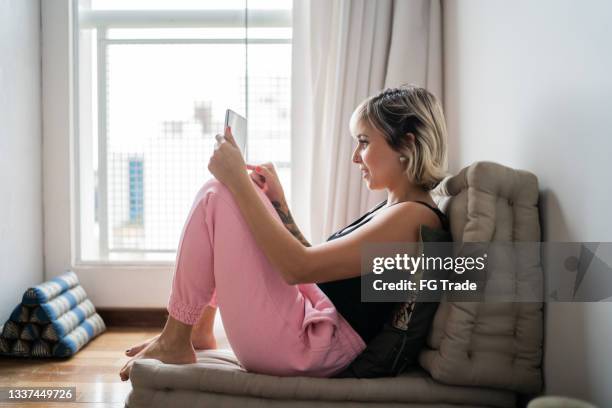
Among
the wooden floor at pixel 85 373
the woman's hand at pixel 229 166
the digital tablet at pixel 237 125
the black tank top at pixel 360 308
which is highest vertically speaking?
the digital tablet at pixel 237 125

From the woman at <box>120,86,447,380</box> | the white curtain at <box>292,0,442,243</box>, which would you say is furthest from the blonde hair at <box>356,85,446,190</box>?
the white curtain at <box>292,0,442,243</box>

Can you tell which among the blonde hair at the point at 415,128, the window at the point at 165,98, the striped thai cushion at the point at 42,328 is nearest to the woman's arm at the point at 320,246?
the blonde hair at the point at 415,128

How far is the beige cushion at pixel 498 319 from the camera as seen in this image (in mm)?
1301

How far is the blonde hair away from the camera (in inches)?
58.6

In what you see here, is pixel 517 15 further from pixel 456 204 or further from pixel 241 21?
pixel 241 21

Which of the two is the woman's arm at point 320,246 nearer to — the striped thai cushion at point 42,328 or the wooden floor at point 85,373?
the wooden floor at point 85,373

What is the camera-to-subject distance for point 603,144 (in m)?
1.04

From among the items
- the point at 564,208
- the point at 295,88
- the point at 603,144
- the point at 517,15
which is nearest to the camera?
the point at 603,144

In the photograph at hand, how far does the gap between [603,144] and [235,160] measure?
0.82 meters

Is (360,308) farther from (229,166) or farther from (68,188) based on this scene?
(68,188)

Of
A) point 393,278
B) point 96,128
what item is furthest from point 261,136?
point 393,278

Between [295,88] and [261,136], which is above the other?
[295,88]

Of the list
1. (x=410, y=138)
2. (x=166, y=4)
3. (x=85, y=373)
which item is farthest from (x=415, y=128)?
(x=166, y=4)

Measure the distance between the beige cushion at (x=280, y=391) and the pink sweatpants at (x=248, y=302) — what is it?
6 cm
